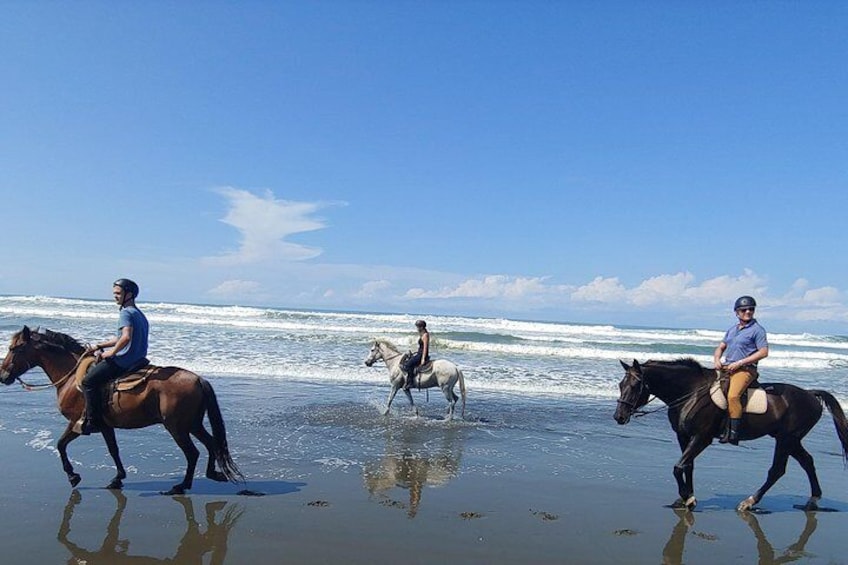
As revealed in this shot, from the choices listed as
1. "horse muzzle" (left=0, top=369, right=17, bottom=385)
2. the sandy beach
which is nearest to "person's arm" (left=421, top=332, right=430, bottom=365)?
the sandy beach

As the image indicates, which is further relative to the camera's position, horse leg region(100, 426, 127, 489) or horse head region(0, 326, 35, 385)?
horse head region(0, 326, 35, 385)

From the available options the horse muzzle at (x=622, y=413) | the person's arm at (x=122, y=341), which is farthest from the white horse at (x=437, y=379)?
the person's arm at (x=122, y=341)

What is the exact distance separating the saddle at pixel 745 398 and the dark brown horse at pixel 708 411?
0.05 meters

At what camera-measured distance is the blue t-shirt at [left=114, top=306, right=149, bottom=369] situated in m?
6.26

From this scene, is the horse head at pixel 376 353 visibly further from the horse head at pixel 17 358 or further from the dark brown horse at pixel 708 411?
the horse head at pixel 17 358

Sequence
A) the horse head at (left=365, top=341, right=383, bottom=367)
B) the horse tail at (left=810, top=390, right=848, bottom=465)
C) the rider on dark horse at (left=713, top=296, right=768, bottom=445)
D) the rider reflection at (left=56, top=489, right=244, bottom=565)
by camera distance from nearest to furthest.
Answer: the rider reflection at (left=56, top=489, right=244, bottom=565) < the rider on dark horse at (left=713, top=296, right=768, bottom=445) < the horse tail at (left=810, top=390, right=848, bottom=465) < the horse head at (left=365, top=341, right=383, bottom=367)

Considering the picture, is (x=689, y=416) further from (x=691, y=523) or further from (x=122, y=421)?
(x=122, y=421)

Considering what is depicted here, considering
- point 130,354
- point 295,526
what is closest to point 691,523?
point 295,526

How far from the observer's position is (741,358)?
6.90 m

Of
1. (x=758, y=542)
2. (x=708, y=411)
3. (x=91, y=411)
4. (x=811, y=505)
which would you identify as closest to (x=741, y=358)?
(x=708, y=411)

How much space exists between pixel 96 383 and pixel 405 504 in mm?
3810

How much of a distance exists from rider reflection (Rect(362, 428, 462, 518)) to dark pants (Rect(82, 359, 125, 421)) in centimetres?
330

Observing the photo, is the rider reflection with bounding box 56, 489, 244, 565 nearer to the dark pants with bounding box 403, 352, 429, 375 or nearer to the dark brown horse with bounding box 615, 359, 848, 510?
the dark brown horse with bounding box 615, 359, 848, 510

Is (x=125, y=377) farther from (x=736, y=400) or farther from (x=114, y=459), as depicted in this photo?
(x=736, y=400)
